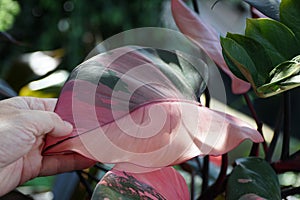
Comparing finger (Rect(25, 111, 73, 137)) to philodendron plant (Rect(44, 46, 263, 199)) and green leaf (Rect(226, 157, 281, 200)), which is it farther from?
green leaf (Rect(226, 157, 281, 200))

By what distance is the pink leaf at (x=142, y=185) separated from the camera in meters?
0.33

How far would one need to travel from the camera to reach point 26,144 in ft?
1.10

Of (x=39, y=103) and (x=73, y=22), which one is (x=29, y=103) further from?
(x=73, y=22)

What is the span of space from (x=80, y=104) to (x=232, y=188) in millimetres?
121

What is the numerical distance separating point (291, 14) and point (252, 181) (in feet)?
0.41

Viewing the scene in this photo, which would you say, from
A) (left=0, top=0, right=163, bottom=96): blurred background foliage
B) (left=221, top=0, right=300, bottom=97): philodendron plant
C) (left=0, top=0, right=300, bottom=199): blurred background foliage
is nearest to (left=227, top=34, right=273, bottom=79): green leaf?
(left=221, top=0, right=300, bottom=97): philodendron plant

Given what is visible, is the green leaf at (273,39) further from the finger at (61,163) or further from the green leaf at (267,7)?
the finger at (61,163)

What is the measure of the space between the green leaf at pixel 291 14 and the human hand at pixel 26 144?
0.58 ft

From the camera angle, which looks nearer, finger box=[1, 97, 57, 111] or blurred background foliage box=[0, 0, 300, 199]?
finger box=[1, 97, 57, 111]

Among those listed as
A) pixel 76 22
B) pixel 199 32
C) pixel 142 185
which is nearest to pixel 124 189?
pixel 142 185

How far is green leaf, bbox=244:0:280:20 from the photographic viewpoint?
0.45m

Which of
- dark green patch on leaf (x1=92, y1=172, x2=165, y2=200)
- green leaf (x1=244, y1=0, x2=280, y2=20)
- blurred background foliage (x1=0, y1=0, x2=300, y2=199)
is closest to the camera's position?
dark green patch on leaf (x1=92, y1=172, x2=165, y2=200)

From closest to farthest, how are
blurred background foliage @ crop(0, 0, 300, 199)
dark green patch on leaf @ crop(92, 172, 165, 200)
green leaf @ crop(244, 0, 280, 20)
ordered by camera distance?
dark green patch on leaf @ crop(92, 172, 165, 200) → green leaf @ crop(244, 0, 280, 20) → blurred background foliage @ crop(0, 0, 300, 199)

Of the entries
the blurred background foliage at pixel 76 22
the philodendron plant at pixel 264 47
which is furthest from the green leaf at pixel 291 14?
the blurred background foliage at pixel 76 22
